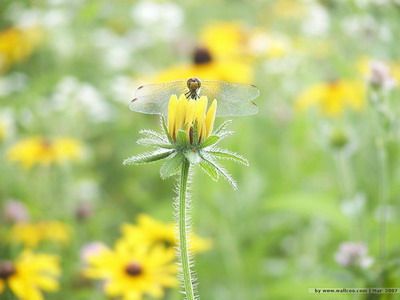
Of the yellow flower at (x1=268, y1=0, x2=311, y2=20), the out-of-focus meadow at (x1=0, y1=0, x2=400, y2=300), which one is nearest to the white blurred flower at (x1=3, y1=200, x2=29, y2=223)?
the out-of-focus meadow at (x1=0, y1=0, x2=400, y2=300)

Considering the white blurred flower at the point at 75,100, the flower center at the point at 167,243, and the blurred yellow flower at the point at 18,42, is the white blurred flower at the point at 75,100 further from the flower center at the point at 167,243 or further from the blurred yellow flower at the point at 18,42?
the flower center at the point at 167,243

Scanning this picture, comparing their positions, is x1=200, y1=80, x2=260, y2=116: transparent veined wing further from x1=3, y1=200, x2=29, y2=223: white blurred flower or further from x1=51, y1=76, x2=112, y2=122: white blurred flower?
x1=51, y1=76, x2=112, y2=122: white blurred flower

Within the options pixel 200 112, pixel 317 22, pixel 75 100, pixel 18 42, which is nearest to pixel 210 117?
pixel 200 112

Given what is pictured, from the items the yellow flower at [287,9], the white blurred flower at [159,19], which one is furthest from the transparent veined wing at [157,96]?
the yellow flower at [287,9]

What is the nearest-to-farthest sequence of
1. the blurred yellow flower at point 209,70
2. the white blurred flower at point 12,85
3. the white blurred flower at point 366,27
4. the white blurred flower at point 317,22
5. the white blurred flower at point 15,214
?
the white blurred flower at point 15,214 < the white blurred flower at point 366,27 < the blurred yellow flower at point 209,70 < the white blurred flower at point 12,85 < the white blurred flower at point 317,22

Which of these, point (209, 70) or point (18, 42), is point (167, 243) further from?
point (18, 42)

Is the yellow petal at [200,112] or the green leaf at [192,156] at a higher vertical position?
the yellow petal at [200,112]

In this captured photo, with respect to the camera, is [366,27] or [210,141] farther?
[366,27]

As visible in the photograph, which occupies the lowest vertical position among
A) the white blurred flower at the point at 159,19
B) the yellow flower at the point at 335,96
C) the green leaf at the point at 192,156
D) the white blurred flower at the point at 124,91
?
the green leaf at the point at 192,156
